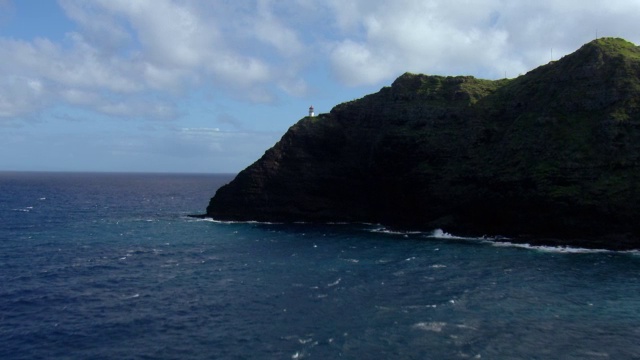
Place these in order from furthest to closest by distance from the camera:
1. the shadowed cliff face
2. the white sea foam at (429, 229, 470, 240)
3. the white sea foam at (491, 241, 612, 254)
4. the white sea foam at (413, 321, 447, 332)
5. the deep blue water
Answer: the white sea foam at (429, 229, 470, 240)
the shadowed cliff face
the white sea foam at (491, 241, 612, 254)
the white sea foam at (413, 321, 447, 332)
the deep blue water

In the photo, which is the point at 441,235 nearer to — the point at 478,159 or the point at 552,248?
the point at 478,159

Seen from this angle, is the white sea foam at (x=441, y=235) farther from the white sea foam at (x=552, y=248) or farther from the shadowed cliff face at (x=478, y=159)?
the white sea foam at (x=552, y=248)

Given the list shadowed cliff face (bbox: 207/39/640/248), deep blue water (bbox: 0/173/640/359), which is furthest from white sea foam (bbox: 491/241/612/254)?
shadowed cliff face (bbox: 207/39/640/248)

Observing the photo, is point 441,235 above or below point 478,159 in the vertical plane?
below

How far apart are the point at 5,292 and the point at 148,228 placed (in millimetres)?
41218

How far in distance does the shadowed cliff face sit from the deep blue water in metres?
9.41

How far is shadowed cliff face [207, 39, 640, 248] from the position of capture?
234 ft

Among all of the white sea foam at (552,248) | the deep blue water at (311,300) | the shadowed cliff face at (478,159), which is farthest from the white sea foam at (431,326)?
the shadowed cliff face at (478,159)

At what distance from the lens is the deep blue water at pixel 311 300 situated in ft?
106

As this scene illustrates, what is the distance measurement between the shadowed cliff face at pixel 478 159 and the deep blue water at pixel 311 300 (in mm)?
9405

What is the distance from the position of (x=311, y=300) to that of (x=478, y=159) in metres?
52.0

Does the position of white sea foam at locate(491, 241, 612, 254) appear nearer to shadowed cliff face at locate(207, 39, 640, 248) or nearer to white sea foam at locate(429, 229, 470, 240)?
shadowed cliff face at locate(207, 39, 640, 248)

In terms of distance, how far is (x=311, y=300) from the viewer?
42.2m

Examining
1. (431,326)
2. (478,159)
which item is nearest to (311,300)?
(431,326)
